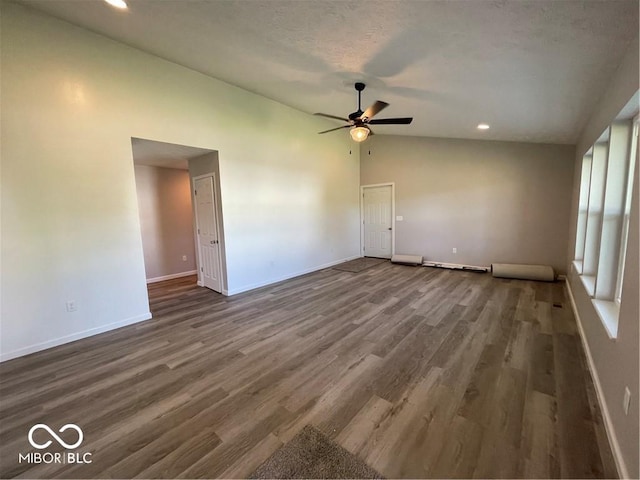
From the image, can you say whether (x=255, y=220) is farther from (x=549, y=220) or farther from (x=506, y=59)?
(x=549, y=220)

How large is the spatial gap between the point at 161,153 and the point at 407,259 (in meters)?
5.59

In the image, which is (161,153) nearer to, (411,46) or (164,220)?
(164,220)

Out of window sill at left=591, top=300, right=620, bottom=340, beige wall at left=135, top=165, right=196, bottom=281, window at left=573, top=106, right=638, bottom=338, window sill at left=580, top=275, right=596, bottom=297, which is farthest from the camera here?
beige wall at left=135, top=165, right=196, bottom=281

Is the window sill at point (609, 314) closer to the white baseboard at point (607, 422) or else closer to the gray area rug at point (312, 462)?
the white baseboard at point (607, 422)

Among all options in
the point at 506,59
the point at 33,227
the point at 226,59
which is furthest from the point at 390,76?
the point at 33,227

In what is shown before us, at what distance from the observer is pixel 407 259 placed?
21.7 feet

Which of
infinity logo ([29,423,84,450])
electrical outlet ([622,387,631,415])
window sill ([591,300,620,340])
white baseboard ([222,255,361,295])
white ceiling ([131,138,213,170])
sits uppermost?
white ceiling ([131,138,213,170])

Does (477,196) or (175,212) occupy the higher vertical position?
(477,196)

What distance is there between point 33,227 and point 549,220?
7.85 m

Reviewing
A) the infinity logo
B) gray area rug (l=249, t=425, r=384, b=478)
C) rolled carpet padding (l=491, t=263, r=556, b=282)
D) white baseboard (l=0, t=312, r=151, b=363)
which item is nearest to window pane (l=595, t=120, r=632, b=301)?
gray area rug (l=249, t=425, r=384, b=478)

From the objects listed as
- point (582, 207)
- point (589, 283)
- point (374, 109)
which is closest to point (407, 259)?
point (582, 207)

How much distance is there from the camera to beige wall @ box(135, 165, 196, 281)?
18.3 ft

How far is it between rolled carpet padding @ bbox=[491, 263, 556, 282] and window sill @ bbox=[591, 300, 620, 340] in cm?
303

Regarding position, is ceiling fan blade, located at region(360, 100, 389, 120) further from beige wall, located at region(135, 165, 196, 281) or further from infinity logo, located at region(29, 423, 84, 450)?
beige wall, located at region(135, 165, 196, 281)
